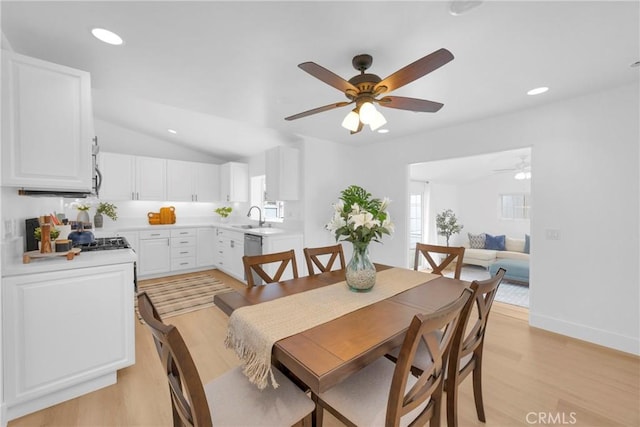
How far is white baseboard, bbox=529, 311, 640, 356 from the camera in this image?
2.36m

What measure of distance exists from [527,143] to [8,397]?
4.75 m

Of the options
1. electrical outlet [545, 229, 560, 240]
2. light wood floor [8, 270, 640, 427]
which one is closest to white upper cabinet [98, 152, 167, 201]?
light wood floor [8, 270, 640, 427]

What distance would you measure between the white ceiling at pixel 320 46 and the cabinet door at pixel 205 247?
3.00m

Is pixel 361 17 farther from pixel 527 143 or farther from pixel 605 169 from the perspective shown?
pixel 605 169

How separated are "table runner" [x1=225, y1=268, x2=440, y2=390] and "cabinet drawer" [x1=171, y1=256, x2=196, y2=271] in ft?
13.9

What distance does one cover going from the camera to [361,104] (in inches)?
71.3

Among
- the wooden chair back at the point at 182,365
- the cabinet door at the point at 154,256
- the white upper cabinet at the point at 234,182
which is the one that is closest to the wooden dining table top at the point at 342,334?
the wooden chair back at the point at 182,365

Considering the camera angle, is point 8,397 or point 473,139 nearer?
point 8,397

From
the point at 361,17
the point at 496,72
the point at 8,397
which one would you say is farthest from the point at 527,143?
the point at 8,397

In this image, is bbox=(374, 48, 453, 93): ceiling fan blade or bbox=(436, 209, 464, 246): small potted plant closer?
bbox=(374, 48, 453, 93): ceiling fan blade

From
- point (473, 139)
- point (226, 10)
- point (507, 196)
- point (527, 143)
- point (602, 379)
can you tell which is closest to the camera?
point (226, 10)

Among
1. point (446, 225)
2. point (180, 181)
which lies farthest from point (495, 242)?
point (180, 181)

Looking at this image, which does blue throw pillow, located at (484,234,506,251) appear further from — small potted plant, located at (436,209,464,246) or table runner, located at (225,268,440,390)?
table runner, located at (225,268,440,390)

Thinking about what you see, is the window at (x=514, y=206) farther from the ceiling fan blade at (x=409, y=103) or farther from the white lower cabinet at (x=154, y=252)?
the white lower cabinet at (x=154, y=252)
